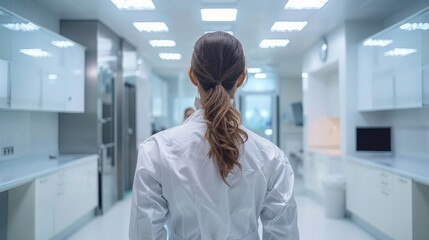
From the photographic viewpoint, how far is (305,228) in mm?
4230

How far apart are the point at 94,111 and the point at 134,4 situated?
5.51ft


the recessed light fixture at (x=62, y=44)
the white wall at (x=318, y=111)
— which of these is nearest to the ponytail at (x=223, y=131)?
the recessed light fixture at (x=62, y=44)

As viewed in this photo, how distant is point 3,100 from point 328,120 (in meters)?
5.32

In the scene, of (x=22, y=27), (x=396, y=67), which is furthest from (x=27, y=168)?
(x=396, y=67)

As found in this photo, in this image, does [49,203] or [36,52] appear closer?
[49,203]

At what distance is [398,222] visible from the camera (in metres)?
3.19

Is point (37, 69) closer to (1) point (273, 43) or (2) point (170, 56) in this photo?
(2) point (170, 56)

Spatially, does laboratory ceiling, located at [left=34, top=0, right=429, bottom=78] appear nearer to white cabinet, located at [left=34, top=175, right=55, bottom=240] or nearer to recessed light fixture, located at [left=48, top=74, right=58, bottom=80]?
recessed light fixture, located at [left=48, top=74, right=58, bottom=80]

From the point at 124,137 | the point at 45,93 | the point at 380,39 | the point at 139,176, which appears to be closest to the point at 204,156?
the point at 139,176

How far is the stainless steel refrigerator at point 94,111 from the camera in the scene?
4652 millimetres

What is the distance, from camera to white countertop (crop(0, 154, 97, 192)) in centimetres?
258

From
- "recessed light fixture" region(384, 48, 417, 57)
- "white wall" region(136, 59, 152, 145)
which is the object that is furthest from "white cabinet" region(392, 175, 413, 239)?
"white wall" region(136, 59, 152, 145)

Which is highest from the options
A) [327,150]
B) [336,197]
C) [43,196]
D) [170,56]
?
[170,56]

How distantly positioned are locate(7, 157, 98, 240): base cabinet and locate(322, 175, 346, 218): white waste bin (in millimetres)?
3371
